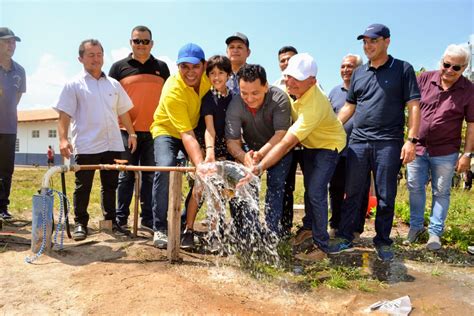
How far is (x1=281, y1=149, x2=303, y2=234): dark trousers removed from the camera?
4.60 meters

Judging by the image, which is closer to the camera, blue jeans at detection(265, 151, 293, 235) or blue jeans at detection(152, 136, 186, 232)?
blue jeans at detection(265, 151, 293, 235)

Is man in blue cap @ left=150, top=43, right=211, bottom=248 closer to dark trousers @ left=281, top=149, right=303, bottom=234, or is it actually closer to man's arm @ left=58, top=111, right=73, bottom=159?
man's arm @ left=58, top=111, right=73, bottom=159

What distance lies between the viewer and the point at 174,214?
377 cm

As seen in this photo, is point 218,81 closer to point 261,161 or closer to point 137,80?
point 261,161

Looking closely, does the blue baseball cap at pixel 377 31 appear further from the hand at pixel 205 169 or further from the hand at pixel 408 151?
the hand at pixel 205 169

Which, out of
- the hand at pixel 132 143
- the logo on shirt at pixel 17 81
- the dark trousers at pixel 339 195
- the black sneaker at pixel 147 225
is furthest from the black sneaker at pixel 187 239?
the logo on shirt at pixel 17 81

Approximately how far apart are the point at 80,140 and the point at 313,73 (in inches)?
102

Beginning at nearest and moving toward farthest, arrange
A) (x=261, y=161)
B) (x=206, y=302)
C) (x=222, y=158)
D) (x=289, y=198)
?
(x=206, y=302), (x=261, y=161), (x=222, y=158), (x=289, y=198)

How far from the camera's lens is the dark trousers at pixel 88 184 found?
4590 mm

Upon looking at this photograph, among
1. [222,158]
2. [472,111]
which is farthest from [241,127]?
[472,111]

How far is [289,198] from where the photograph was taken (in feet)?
16.1

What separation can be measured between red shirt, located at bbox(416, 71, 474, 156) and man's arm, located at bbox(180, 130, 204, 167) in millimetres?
2597

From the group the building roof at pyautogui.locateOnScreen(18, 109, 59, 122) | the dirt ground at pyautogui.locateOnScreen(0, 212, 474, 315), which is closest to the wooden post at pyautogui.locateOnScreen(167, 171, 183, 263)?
the dirt ground at pyautogui.locateOnScreen(0, 212, 474, 315)

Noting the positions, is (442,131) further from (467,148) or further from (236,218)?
(236,218)
